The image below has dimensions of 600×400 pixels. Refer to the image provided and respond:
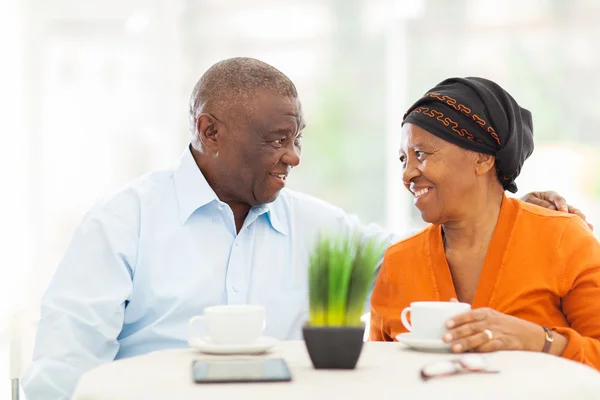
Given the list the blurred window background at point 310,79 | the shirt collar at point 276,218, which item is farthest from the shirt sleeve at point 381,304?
the blurred window background at point 310,79

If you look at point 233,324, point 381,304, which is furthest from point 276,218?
point 233,324

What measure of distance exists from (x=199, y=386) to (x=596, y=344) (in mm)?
1022

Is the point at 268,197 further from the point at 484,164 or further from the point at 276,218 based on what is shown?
the point at 484,164

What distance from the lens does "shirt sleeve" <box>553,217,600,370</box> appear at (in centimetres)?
195

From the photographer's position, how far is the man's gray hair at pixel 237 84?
7.79 feet

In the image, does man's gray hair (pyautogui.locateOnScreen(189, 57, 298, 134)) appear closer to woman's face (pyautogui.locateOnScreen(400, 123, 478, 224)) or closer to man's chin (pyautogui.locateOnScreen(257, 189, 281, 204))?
man's chin (pyautogui.locateOnScreen(257, 189, 281, 204))

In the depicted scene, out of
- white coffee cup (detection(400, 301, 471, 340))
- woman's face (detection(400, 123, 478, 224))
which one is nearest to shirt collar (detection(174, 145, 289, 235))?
woman's face (detection(400, 123, 478, 224))

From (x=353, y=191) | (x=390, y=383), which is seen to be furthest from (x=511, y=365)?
(x=353, y=191)

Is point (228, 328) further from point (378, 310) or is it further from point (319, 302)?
point (378, 310)

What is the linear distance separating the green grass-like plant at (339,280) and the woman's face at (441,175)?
2.30ft

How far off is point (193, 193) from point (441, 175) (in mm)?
710

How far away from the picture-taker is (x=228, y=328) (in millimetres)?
1595

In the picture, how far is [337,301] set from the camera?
1.44 m

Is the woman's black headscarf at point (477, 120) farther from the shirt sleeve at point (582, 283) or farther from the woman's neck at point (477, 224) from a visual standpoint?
the shirt sleeve at point (582, 283)
